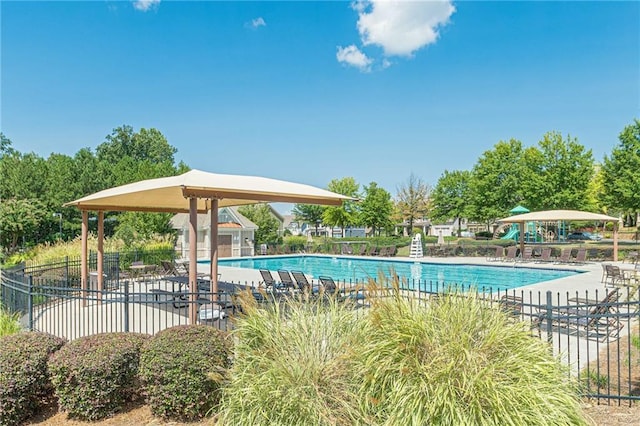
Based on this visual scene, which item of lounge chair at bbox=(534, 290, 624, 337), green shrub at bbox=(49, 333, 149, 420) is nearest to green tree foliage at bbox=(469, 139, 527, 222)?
lounge chair at bbox=(534, 290, 624, 337)

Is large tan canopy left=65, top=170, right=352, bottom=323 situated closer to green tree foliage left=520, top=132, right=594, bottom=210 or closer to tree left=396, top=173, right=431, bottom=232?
green tree foliage left=520, top=132, right=594, bottom=210

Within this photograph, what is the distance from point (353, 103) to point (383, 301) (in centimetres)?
1657

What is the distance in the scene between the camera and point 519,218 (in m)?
23.5

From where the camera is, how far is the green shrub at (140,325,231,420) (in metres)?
4.09

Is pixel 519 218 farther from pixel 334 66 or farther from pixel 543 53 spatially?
pixel 334 66

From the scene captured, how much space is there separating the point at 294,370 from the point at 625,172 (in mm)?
33828

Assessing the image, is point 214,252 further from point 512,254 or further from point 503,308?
point 512,254

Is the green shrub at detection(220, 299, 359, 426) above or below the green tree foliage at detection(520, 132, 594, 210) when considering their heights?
below

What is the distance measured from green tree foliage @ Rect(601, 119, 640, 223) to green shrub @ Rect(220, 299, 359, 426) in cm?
3231

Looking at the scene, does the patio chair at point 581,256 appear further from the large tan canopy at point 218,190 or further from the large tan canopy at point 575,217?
the large tan canopy at point 218,190

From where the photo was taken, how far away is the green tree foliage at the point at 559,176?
110ft

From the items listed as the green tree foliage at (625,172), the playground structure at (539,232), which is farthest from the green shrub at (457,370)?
the playground structure at (539,232)

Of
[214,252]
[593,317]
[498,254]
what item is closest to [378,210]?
[498,254]

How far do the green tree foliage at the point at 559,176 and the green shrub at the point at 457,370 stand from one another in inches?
1370
